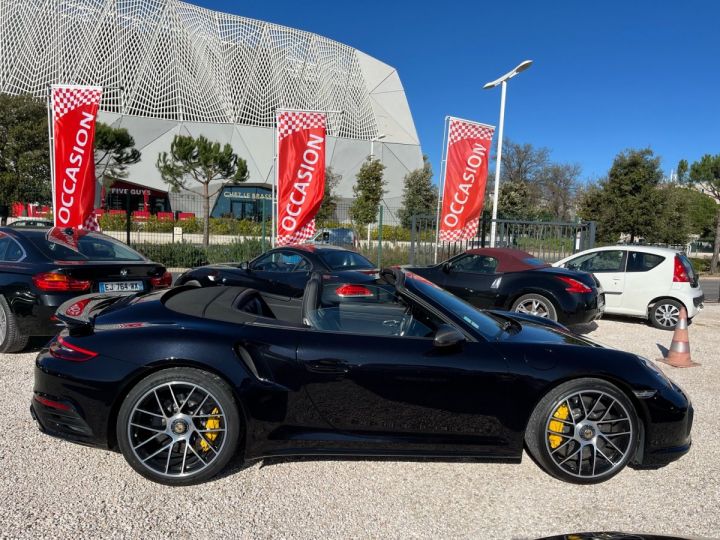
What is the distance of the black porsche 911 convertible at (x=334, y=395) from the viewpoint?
9.49 ft

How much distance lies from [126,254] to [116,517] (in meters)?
4.24

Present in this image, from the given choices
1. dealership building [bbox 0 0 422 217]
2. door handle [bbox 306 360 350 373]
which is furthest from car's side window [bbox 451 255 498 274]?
dealership building [bbox 0 0 422 217]

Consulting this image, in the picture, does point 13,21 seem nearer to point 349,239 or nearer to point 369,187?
point 369,187

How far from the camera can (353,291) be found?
3598 millimetres

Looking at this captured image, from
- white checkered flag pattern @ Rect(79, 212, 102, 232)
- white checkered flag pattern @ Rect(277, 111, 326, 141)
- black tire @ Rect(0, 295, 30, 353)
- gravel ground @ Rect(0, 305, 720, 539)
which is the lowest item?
gravel ground @ Rect(0, 305, 720, 539)

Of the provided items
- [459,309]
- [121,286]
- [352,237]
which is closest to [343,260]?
[121,286]

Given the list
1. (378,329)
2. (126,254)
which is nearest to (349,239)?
(126,254)

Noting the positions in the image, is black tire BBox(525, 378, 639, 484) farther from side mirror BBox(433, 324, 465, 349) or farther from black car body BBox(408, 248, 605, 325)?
black car body BBox(408, 248, 605, 325)

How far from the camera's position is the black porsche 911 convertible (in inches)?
114

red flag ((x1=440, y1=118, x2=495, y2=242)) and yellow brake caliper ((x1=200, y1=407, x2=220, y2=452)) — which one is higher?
red flag ((x1=440, y1=118, x2=495, y2=242))

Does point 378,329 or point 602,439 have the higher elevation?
Result: point 378,329

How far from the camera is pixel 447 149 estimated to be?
1254 centimetres

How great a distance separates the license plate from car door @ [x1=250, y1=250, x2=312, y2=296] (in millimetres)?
2026

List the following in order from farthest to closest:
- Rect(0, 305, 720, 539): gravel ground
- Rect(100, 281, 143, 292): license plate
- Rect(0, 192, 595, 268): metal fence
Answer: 1. Rect(0, 192, 595, 268): metal fence
2. Rect(100, 281, 143, 292): license plate
3. Rect(0, 305, 720, 539): gravel ground
